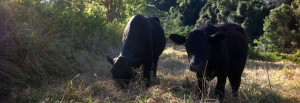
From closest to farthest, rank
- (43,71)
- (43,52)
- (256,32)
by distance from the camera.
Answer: (43,71) < (43,52) < (256,32)

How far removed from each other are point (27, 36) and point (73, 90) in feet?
6.96

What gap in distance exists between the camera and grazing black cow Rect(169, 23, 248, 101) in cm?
377

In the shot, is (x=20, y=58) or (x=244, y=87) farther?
(x=244, y=87)

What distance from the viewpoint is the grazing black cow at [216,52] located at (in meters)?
3.77

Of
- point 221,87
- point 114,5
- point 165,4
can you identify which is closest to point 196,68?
point 221,87

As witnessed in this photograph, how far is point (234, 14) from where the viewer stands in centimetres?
2581

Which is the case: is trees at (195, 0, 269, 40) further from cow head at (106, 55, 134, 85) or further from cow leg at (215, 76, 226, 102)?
cow head at (106, 55, 134, 85)

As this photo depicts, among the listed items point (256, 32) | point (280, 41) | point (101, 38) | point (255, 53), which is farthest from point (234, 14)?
point (101, 38)

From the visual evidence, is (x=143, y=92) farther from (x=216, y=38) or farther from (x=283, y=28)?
(x=283, y=28)

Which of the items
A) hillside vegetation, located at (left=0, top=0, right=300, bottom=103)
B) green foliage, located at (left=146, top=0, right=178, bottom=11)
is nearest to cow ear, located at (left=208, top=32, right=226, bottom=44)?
hillside vegetation, located at (left=0, top=0, right=300, bottom=103)

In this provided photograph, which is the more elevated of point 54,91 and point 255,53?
point 54,91

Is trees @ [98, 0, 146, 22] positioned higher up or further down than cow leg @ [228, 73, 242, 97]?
higher up

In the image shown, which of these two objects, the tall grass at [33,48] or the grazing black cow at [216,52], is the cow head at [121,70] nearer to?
the grazing black cow at [216,52]

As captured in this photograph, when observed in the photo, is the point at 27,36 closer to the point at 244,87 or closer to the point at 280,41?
the point at 244,87
